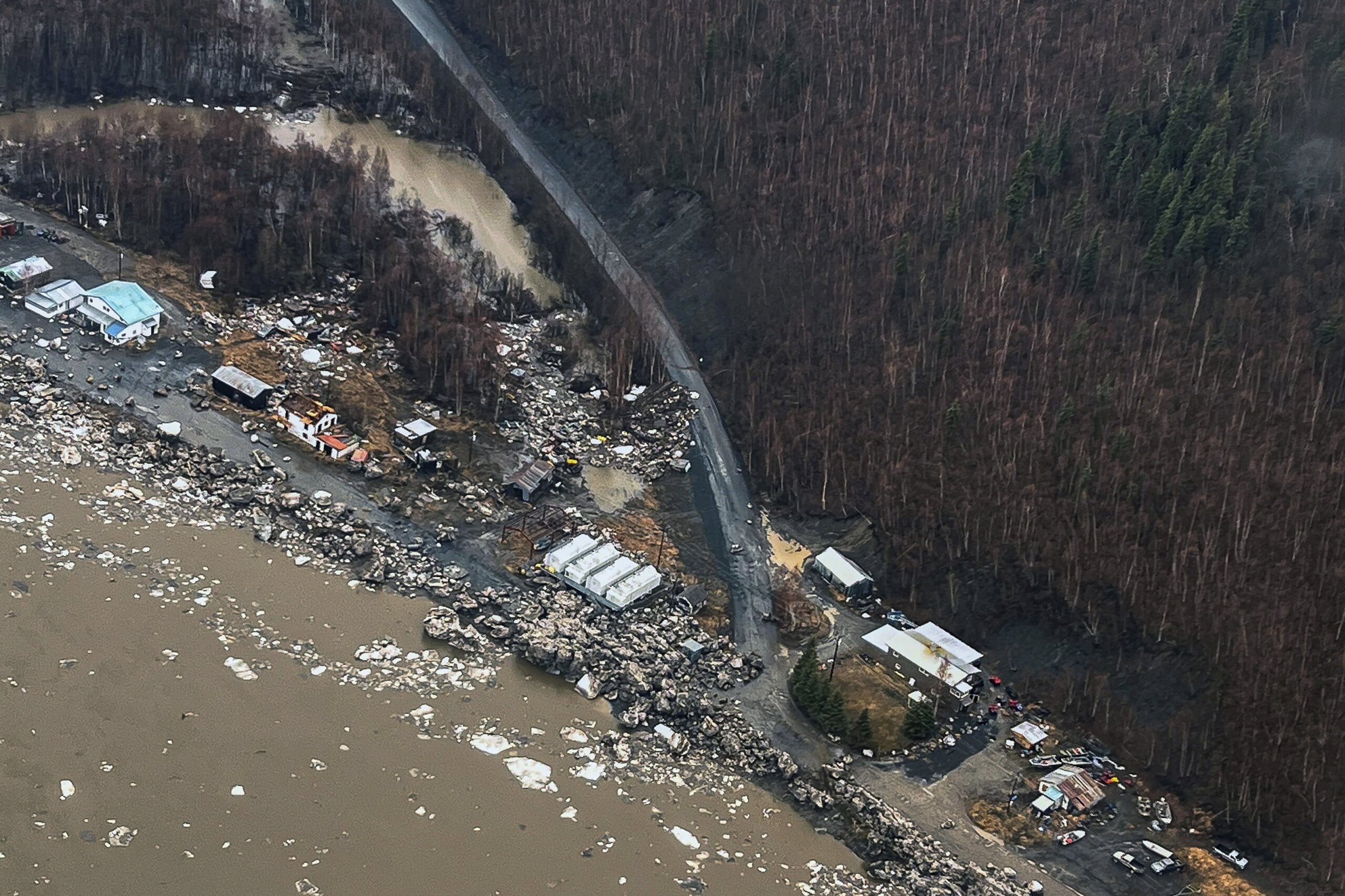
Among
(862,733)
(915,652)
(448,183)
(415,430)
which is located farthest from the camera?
(448,183)

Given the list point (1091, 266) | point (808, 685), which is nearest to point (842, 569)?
point (808, 685)

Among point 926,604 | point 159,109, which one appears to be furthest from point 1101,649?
point 159,109

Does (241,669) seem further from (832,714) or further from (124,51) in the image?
(124,51)

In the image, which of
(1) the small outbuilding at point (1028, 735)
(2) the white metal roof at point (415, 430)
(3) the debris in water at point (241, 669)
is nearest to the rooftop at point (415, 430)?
(2) the white metal roof at point (415, 430)

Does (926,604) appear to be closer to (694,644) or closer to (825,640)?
(825,640)

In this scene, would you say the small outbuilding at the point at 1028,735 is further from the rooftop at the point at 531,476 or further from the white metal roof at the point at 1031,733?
the rooftop at the point at 531,476

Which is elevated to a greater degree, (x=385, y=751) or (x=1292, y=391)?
(x=1292, y=391)

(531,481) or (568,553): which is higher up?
(531,481)
